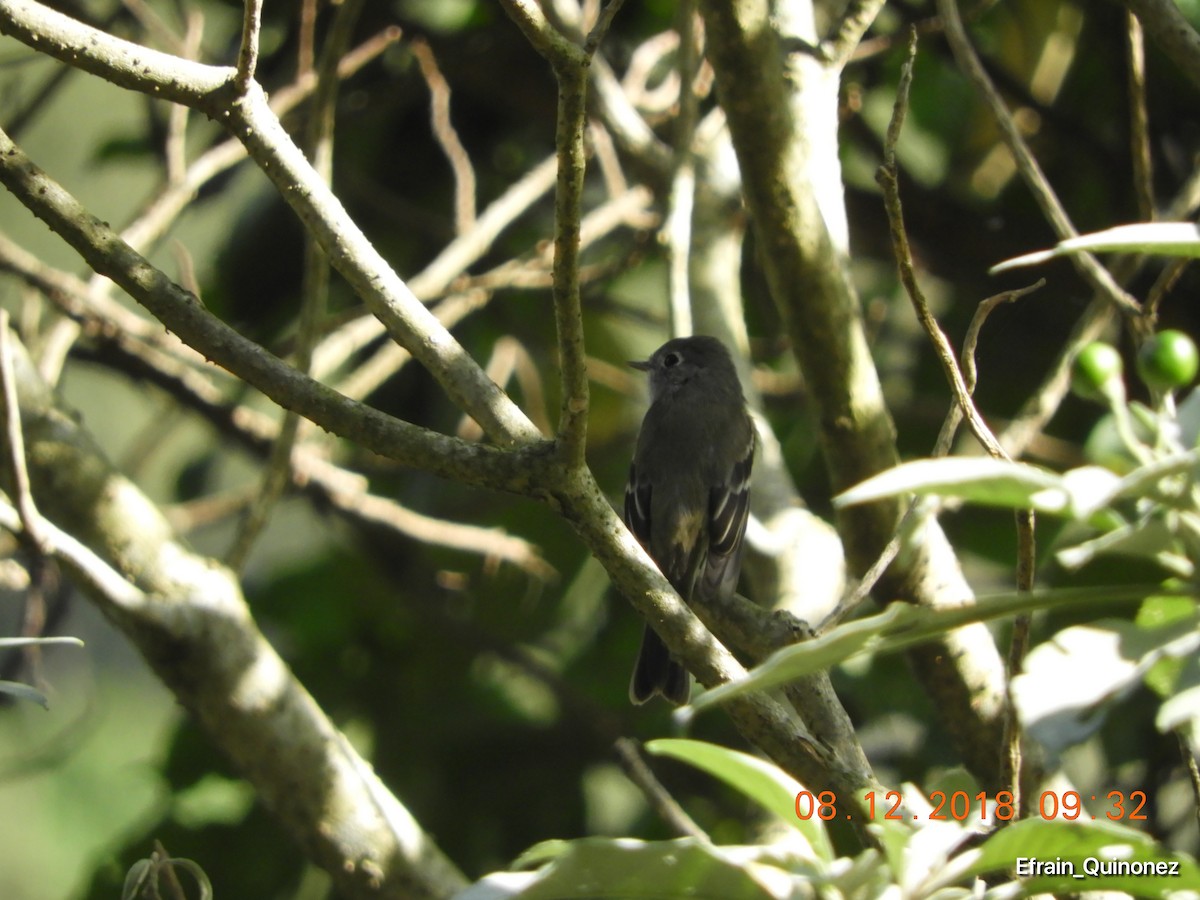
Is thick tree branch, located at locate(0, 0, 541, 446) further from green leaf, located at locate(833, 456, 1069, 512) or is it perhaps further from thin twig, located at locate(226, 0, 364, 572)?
thin twig, located at locate(226, 0, 364, 572)

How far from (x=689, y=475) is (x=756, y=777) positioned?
142 inches

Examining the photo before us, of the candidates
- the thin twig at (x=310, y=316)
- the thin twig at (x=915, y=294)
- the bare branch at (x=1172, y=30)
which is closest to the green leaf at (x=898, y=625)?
the thin twig at (x=915, y=294)

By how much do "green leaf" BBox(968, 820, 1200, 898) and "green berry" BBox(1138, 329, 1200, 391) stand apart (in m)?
0.49

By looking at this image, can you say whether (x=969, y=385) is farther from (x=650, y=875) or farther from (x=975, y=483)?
(x=650, y=875)

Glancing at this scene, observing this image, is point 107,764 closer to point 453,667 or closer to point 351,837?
point 453,667

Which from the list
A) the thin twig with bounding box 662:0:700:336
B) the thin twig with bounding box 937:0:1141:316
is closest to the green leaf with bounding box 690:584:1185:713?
the thin twig with bounding box 937:0:1141:316

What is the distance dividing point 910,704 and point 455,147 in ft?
8.59

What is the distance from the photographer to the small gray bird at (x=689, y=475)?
14.9ft

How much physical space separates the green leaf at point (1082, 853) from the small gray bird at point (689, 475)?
2810 millimetres

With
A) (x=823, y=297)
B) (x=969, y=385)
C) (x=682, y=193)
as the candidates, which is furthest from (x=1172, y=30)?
(x=682, y=193)

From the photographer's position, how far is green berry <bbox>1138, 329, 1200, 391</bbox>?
1365mm

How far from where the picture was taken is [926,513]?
1226 millimetres

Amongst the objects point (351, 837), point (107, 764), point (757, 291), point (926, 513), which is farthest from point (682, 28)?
point (107, 764)

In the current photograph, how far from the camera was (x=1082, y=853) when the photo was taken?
1.41m
